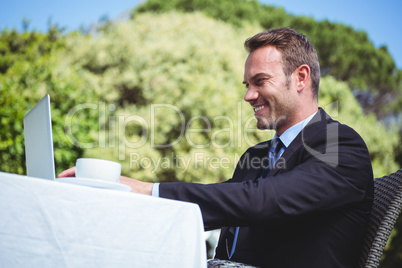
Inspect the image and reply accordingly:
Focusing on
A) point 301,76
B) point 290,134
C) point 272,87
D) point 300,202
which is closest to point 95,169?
point 300,202

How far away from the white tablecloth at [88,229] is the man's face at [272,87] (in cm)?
102

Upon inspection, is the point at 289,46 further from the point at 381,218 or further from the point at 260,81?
the point at 381,218

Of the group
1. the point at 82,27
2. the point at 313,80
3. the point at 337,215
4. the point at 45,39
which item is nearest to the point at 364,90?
the point at 82,27

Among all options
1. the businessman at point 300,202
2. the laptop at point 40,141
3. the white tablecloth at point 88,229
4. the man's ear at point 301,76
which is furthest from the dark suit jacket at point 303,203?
the man's ear at point 301,76

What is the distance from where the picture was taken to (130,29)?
8102mm

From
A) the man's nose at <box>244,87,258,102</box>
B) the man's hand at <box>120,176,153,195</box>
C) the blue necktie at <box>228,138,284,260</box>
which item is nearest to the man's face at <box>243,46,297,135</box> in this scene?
the man's nose at <box>244,87,258,102</box>

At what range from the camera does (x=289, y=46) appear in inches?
72.3

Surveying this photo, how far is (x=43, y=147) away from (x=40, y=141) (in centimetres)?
4

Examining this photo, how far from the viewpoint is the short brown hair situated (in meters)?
1.82

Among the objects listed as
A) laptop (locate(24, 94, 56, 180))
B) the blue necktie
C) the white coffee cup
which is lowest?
the blue necktie

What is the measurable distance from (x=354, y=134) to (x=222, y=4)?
10251 mm

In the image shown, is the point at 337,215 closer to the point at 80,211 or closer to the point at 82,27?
the point at 80,211

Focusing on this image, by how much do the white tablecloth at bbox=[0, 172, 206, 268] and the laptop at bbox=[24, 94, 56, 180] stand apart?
110 mm

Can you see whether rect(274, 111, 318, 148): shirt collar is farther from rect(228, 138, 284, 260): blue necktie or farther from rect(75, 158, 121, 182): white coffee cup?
rect(75, 158, 121, 182): white coffee cup
